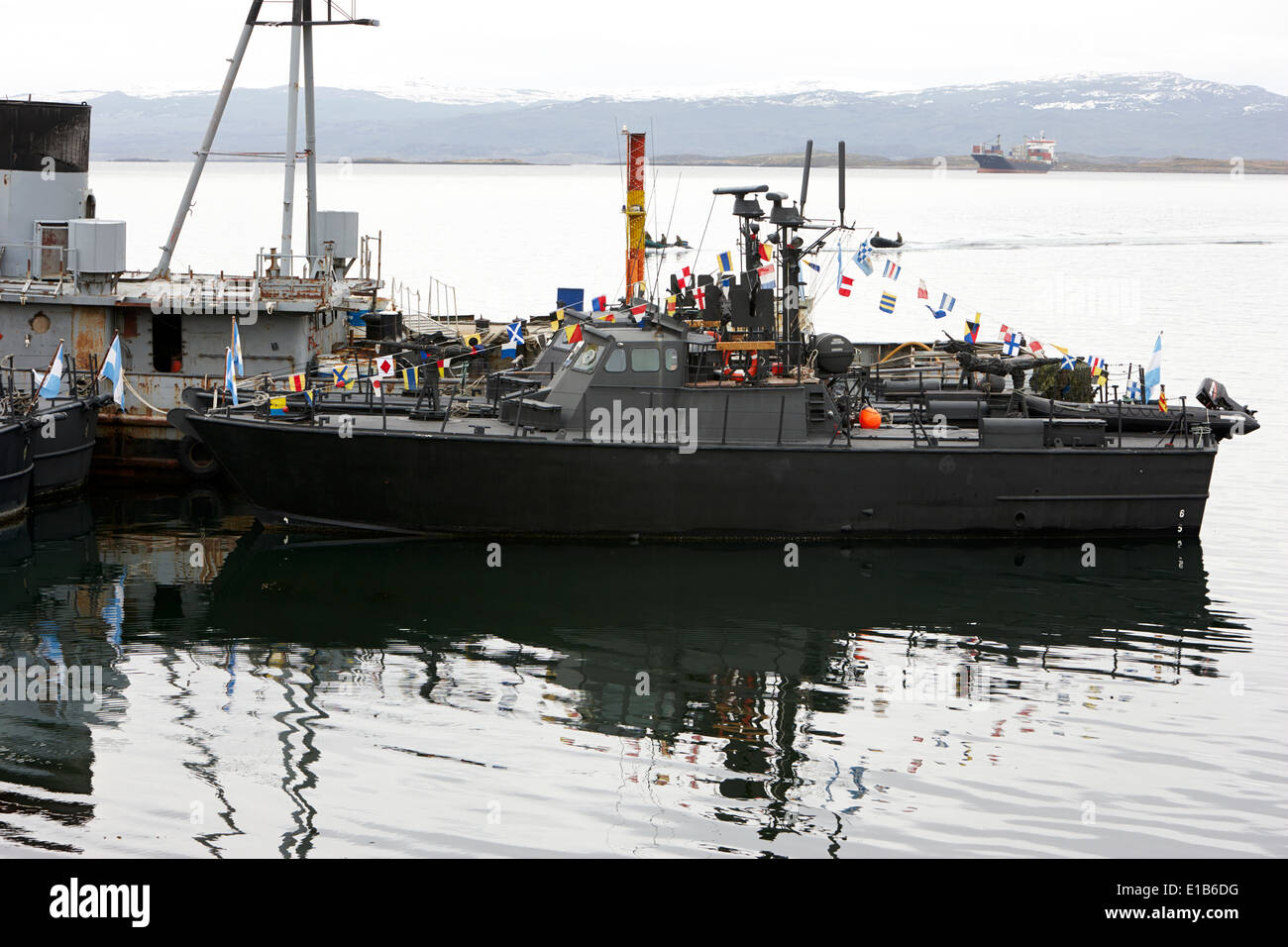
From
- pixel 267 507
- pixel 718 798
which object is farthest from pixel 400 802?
pixel 267 507

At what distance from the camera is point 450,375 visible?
A: 3094 cm

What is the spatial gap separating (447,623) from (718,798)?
700cm

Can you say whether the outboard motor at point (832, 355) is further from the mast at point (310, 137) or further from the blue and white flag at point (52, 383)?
the blue and white flag at point (52, 383)

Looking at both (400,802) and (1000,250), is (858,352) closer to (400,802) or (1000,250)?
(400,802)

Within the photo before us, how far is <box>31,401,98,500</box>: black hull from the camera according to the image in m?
26.2

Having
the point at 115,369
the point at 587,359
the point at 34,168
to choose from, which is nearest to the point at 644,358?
the point at 587,359

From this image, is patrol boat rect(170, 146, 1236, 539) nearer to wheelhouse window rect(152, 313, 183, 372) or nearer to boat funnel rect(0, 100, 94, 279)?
wheelhouse window rect(152, 313, 183, 372)

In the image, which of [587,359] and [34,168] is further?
[34,168]

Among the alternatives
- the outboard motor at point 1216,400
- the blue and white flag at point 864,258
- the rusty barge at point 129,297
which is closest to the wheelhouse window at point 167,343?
the rusty barge at point 129,297

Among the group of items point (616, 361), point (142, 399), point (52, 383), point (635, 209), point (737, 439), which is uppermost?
point (635, 209)

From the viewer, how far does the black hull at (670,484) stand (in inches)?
930

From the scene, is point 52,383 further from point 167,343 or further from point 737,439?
point 737,439

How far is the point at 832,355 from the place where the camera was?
24.5 m

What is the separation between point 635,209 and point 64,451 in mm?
14602
